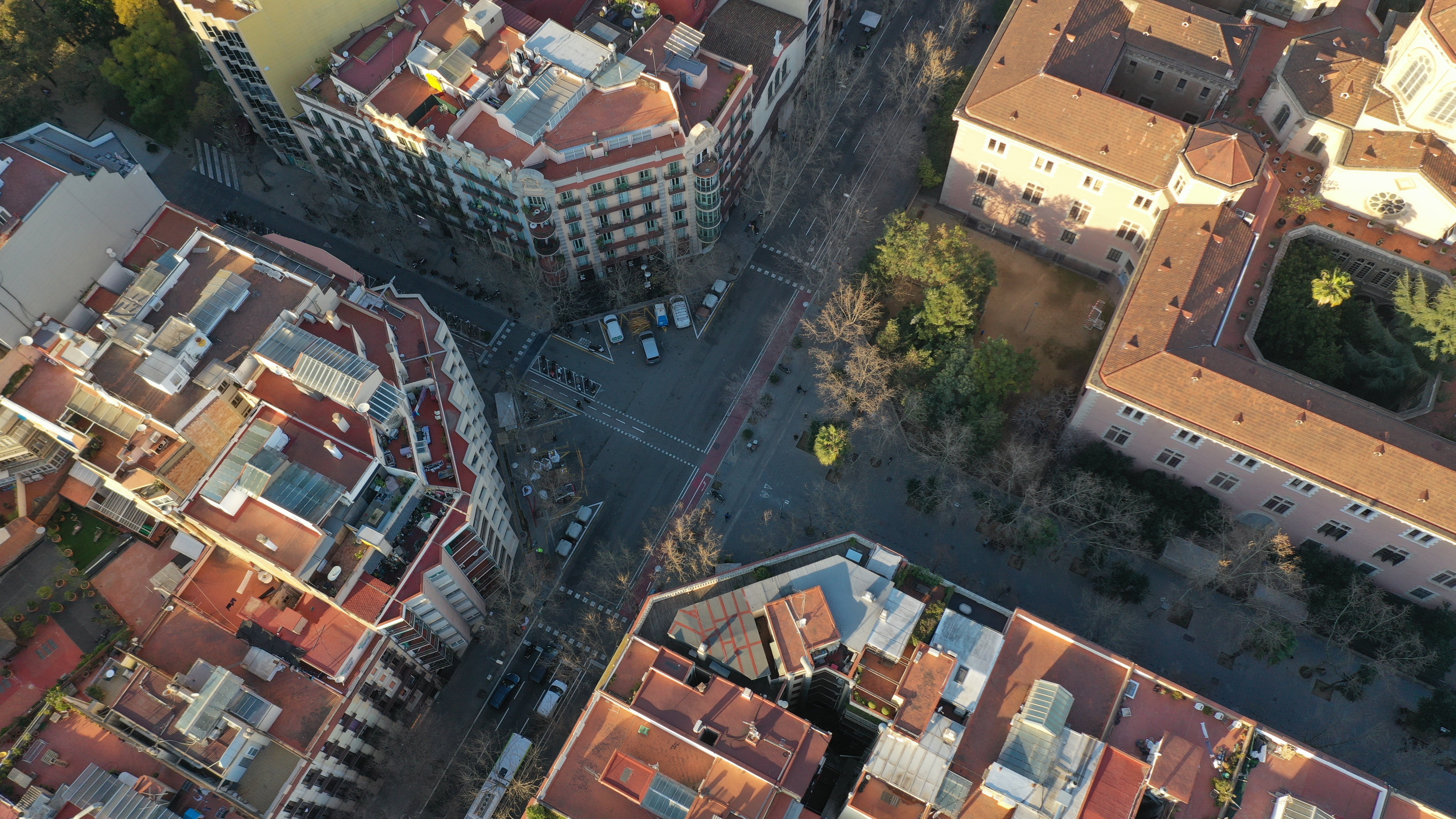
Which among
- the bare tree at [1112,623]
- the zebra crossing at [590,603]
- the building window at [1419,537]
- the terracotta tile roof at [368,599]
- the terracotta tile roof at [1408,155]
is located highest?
the terracotta tile roof at [1408,155]

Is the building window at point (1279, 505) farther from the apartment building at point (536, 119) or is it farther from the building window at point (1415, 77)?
the apartment building at point (536, 119)

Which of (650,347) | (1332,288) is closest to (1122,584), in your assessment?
(1332,288)

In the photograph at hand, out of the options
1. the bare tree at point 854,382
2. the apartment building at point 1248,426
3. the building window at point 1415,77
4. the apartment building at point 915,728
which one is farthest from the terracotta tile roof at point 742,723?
the building window at point 1415,77

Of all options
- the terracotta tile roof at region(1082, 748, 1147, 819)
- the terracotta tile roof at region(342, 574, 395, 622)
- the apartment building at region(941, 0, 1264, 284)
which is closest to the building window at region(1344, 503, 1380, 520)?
the apartment building at region(941, 0, 1264, 284)

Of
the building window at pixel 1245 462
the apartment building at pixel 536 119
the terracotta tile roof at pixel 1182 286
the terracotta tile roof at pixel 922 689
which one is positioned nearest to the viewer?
the terracotta tile roof at pixel 922 689

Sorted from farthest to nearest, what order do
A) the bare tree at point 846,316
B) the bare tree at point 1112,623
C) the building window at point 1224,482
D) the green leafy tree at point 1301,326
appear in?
the bare tree at point 846,316 < the green leafy tree at point 1301,326 < the bare tree at point 1112,623 < the building window at point 1224,482

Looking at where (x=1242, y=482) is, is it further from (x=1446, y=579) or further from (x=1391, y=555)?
(x=1446, y=579)
